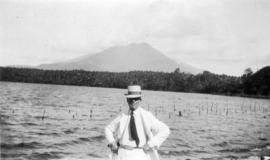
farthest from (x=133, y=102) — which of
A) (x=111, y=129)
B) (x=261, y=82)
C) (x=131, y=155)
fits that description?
(x=261, y=82)

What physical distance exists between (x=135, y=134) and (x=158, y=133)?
36 centimetres

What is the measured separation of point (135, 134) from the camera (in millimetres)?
5695

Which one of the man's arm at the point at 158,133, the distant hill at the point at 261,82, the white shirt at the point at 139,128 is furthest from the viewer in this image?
the distant hill at the point at 261,82

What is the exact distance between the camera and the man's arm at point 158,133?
18.3 feet

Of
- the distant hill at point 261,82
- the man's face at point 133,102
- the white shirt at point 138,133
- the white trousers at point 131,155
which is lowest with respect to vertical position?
the white trousers at point 131,155

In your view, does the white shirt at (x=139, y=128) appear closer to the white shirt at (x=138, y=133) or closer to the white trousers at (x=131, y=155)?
the white shirt at (x=138, y=133)

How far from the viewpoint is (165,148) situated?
93.0ft

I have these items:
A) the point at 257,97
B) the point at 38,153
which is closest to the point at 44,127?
the point at 38,153

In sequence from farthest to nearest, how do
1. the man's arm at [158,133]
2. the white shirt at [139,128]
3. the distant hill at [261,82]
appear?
the distant hill at [261,82], the white shirt at [139,128], the man's arm at [158,133]

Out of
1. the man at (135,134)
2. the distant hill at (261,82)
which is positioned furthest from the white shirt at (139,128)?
the distant hill at (261,82)

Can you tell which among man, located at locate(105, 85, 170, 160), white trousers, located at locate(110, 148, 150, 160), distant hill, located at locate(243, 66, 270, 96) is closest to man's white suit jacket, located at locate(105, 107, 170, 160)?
man, located at locate(105, 85, 170, 160)

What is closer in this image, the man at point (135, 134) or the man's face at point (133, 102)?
the man at point (135, 134)

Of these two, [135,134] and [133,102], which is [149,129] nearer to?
[135,134]

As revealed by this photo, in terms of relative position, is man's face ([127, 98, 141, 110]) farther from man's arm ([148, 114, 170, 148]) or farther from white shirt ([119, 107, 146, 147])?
man's arm ([148, 114, 170, 148])
